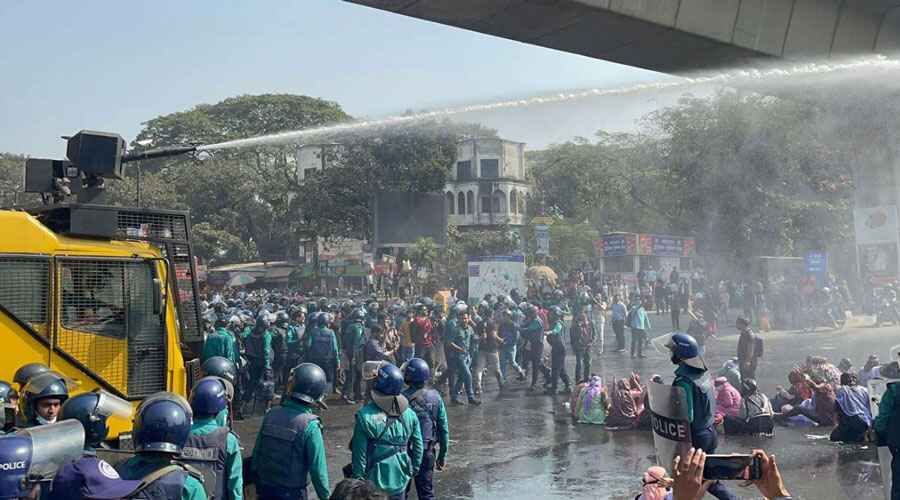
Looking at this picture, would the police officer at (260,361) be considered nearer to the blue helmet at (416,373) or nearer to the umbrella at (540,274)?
the blue helmet at (416,373)

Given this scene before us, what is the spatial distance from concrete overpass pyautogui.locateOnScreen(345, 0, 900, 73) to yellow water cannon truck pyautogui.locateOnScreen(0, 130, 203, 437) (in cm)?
410

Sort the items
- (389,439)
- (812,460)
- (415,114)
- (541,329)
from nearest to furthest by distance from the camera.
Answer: (389,439), (812,460), (415,114), (541,329)

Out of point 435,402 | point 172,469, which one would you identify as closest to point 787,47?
point 435,402

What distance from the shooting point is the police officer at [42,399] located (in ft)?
16.1

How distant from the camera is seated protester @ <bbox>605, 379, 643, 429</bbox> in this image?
11.5 m

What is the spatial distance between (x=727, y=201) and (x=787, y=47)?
717 inches

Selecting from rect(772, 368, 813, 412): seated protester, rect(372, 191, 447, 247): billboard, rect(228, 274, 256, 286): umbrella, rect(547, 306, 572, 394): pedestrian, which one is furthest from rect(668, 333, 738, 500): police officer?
rect(228, 274, 256, 286): umbrella

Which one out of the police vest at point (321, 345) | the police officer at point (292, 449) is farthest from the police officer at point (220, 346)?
the police officer at point (292, 449)

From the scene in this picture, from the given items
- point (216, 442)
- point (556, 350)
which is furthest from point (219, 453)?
point (556, 350)

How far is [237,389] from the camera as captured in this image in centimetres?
1370

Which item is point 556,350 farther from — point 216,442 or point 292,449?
point 216,442

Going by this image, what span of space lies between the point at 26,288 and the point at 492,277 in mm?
17862

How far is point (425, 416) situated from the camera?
650 centimetres

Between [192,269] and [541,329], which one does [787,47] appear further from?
[192,269]
